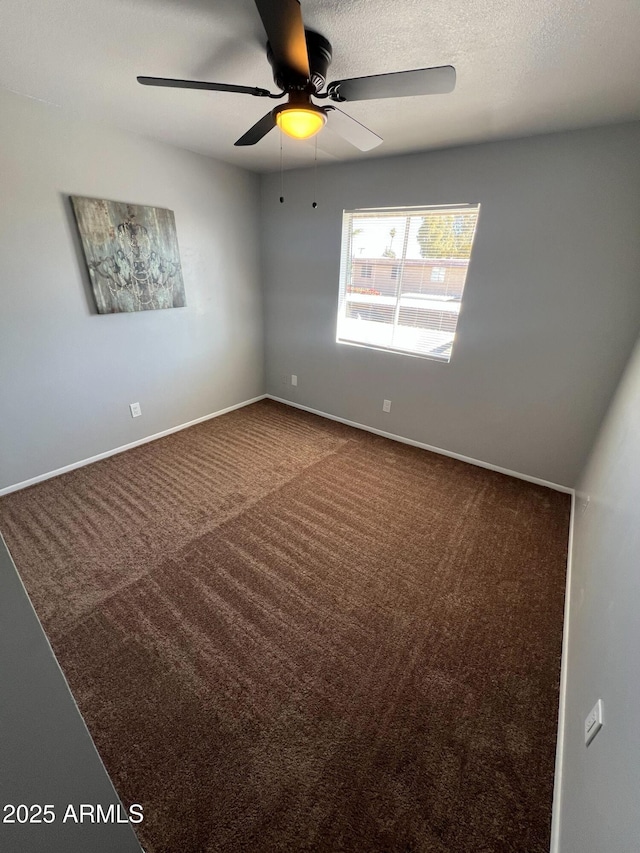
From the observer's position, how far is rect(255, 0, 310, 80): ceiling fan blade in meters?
0.99

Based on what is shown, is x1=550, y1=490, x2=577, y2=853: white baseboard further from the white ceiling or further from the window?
the white ceiling

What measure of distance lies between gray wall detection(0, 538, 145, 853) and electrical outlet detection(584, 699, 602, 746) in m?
1.22

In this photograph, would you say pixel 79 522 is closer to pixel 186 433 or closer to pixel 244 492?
pixel 244 492

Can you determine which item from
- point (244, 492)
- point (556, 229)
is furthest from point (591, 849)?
point (556, 229)

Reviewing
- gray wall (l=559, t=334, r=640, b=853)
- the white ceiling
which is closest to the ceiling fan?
the white ceiling

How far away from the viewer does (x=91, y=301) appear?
268 centimetres

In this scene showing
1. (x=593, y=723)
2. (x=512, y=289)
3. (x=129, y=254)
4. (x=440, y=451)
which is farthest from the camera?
(x=440, y=451)

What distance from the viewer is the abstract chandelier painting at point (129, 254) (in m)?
2.55

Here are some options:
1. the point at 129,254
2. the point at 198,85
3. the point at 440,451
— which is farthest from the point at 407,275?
the point at 129,254

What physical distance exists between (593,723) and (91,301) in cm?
354

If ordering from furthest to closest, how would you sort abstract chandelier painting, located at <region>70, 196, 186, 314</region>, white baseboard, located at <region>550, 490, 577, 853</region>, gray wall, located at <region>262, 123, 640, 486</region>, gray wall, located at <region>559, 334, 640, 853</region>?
abstract chandelier painting, located at <region>70, 196, 186, 314</region>
gray wall, located at <region>262, 123, 640, 486</region>
white baseboard, located at <region>550, 490, 577, 853</region>
gray wall, located at <region>559, 334, 640, 853</region>

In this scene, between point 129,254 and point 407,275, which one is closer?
point 129,254

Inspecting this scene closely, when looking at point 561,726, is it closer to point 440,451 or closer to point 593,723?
point 593,723

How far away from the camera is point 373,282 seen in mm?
3268
